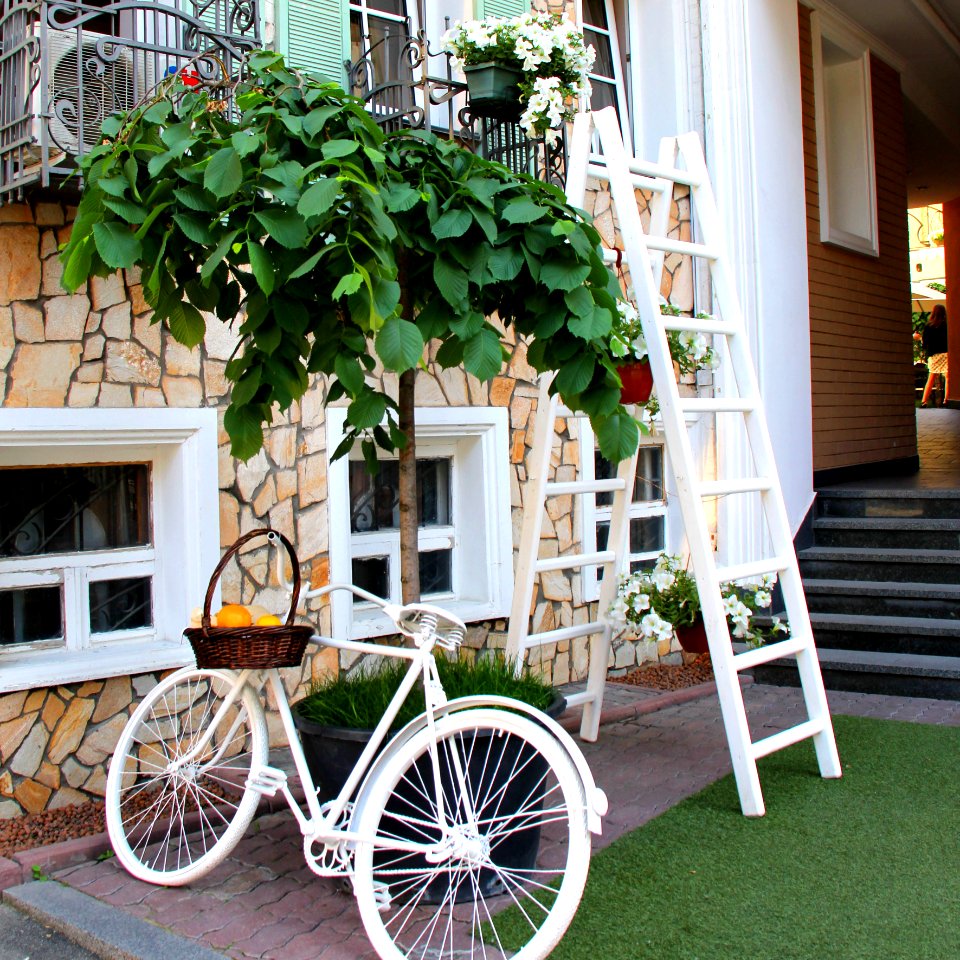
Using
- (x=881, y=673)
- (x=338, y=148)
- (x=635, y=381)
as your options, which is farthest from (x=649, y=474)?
(x=338, y=148)

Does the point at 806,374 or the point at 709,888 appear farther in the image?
the point at 806,374

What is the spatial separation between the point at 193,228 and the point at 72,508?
1.94 m

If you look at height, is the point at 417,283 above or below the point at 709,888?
above

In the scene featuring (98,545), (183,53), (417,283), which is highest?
(183,53)

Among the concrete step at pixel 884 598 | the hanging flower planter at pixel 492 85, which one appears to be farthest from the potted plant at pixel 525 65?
the concrete step at pixel 884 598

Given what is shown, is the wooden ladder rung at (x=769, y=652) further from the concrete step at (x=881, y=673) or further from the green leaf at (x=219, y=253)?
the green leaf at (x=219, y=253)

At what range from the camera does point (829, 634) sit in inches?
271

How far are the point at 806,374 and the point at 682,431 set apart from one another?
406 cm

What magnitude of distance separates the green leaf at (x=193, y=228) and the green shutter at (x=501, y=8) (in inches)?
132

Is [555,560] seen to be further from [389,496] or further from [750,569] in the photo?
[389,496]

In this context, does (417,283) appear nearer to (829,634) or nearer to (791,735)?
(791,735)

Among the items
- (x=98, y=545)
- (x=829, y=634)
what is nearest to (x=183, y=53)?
(x=98, y=545)

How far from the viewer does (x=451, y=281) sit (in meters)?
3.29

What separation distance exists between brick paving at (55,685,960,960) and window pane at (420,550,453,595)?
1.15 metres
